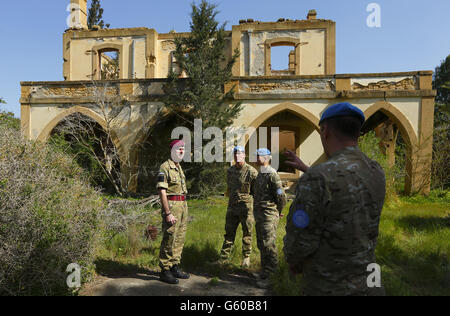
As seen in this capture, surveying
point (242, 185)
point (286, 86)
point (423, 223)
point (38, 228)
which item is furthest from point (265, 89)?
point (38, 228)

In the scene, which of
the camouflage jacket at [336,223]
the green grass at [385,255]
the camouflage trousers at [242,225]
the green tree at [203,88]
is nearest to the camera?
the camouflage jacket at [336,223]

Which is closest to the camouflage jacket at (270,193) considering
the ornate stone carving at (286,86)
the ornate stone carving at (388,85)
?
the ornate stone carving at (286,86)

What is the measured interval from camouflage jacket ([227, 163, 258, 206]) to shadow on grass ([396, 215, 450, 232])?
13.4 feet

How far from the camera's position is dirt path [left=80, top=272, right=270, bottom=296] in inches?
138

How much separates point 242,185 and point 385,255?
8.98 ft

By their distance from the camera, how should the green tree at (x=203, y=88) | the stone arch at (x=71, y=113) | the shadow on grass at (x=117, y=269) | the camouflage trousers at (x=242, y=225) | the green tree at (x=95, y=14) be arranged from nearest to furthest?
the shadow on grass at (x=117, y=269) < the camouflage trousers at (x=242, y=225) < the green tree at (x=203, y=88) < the stone arch at (x=71, y=113) < the green tree at (x=95, y=14)

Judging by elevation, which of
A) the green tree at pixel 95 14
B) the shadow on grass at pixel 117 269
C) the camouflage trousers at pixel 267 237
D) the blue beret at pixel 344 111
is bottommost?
the shadow on grass at pixel 117 269

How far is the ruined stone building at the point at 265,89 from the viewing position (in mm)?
10312

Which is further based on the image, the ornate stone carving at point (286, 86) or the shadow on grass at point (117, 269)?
the ornate stone carving at point (286, 86)

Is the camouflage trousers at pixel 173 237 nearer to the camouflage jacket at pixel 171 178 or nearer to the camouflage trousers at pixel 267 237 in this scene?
the camouflage jacket at pixel 171 178

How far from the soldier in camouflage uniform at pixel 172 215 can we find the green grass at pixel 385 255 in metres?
0.63

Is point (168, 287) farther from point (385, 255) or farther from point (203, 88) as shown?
point (203, 88)

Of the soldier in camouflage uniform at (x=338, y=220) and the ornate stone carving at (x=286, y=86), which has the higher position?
the ornate stone carving at (x=286, y=86)
